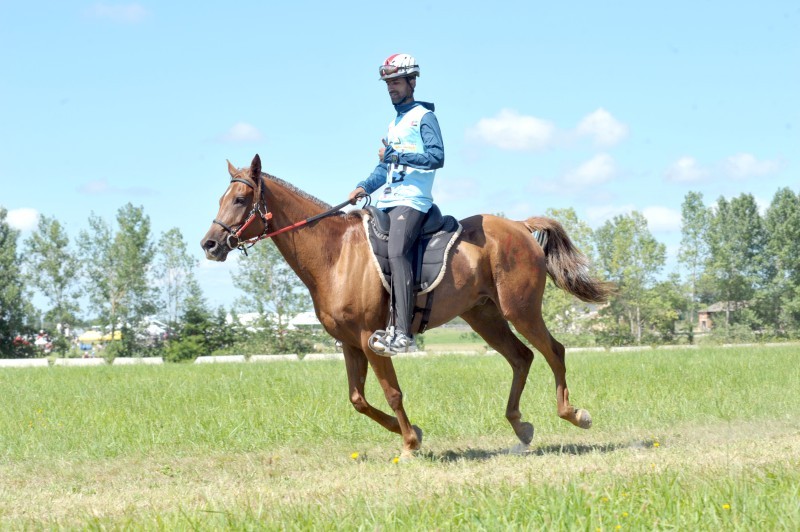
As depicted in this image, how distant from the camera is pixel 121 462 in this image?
325 inches

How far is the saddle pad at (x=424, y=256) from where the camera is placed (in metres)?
7.51

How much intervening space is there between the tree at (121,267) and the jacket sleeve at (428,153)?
56.2 m

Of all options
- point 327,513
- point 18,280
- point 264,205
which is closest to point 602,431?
point 264,205

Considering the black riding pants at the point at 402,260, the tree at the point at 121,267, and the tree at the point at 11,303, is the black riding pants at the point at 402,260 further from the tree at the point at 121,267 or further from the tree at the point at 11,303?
the tree at the point at 121,267

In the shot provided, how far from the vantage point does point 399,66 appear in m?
7.57

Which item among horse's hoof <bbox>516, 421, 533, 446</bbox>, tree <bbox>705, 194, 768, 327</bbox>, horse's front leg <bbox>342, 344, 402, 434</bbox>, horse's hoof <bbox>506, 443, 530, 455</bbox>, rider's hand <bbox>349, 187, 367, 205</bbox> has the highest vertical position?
tree <bbox>705, 194, 768, 327</bbox>

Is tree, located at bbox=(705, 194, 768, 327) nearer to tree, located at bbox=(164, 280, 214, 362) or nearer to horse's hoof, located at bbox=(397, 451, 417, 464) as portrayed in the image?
tree, located at bbox=(164, 280, 214, 362)

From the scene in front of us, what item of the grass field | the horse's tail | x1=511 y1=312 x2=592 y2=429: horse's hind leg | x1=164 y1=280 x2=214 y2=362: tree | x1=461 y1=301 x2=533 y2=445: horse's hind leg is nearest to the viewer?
the grass field

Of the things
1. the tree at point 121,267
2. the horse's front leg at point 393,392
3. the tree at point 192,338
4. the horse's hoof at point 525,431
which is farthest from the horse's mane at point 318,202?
the tree at point 121,267

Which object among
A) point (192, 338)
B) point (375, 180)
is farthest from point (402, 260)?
point (192, 338)

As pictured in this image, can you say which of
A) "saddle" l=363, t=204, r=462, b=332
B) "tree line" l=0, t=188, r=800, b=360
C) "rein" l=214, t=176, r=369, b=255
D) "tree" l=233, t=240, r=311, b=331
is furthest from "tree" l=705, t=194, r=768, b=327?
"rein" l=214, t=176, r=369, b=255

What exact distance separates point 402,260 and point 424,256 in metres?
0.38

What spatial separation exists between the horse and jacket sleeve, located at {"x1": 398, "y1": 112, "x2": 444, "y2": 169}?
0.76 meters

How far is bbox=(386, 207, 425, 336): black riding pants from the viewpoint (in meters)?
7.37
